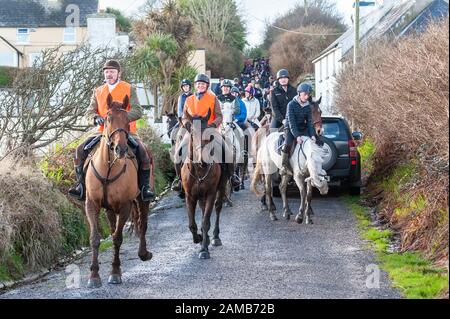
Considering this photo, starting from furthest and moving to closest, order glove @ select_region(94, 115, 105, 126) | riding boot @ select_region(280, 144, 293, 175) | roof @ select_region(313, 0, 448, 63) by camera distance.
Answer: roof @ select_region(313, 0, 448, 63) < riding boot @ select_region(280, 144, 293, 175) < glove @ select_region(94, 115, 105, 126)

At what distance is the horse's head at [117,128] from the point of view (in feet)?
33.9

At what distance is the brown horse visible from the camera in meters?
10.5

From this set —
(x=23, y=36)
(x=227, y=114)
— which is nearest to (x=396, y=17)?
(x=227, y=114)

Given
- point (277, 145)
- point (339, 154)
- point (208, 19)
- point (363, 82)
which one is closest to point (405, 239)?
point (277, 145)

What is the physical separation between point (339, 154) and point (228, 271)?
26.3 ft

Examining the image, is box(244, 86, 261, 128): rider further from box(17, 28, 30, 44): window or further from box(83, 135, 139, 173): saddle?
box(17, 28, 30, 44): window

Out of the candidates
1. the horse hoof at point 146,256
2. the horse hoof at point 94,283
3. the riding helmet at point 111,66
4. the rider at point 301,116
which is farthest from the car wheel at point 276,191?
the horse hoof at point 94,283

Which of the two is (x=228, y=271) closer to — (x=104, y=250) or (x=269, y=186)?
(x=104, y=250)

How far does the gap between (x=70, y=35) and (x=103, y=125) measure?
169ft

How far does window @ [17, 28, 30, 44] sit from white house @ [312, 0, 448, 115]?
70.9 ft

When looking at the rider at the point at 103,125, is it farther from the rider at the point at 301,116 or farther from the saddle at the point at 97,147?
the rider at the point at 301,116

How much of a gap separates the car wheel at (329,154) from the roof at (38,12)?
45795 millimetres

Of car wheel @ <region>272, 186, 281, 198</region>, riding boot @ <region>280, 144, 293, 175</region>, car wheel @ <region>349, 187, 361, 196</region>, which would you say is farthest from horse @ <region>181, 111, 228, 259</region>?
car wheel @ <region>349, 187, 361, 196</region>

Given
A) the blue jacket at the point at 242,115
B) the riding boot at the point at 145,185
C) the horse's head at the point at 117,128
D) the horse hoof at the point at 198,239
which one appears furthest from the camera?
the blue jacket at the point at 242,115
